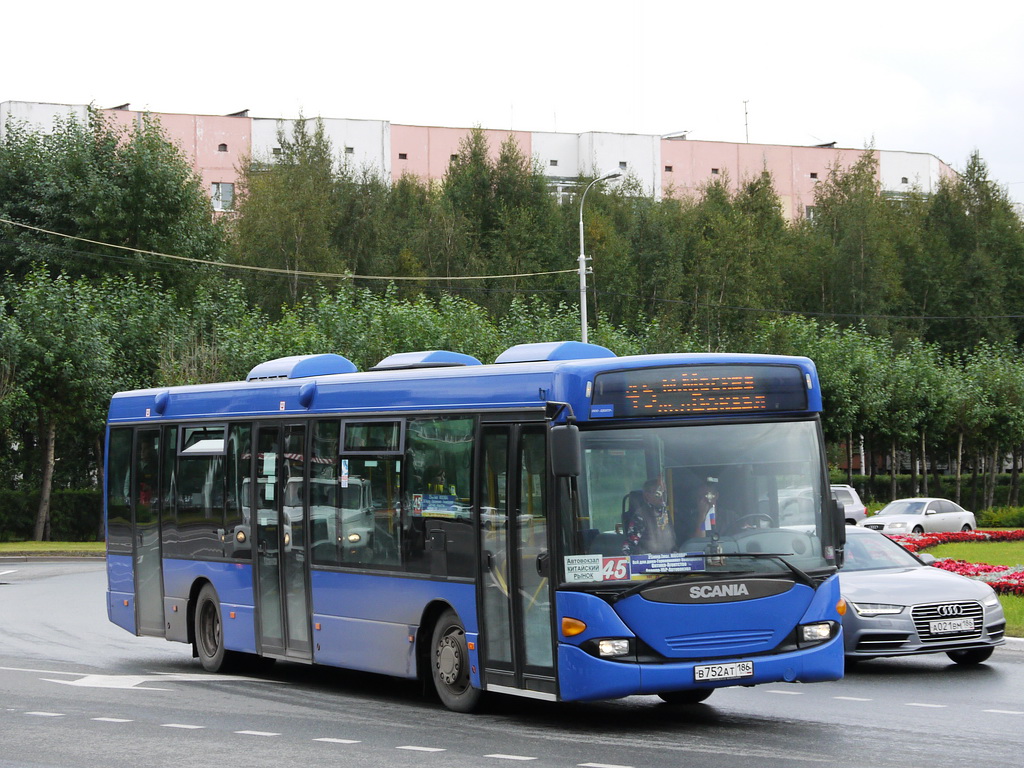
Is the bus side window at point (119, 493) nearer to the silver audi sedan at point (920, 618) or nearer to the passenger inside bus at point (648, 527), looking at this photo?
the silver audi sedan at point (920, 618)

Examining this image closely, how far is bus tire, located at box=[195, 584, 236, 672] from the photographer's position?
14508 millimetres

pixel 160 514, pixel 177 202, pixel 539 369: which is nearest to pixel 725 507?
pixel 539 369

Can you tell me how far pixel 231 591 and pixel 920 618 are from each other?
6565 millimetres

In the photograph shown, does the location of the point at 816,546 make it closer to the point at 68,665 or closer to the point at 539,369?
the point at 539,369

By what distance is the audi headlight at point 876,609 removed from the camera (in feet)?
42.8

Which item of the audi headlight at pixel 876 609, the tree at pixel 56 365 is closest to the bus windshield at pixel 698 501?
the audi headlight at pixel 876 609

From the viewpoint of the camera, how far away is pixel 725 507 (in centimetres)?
993

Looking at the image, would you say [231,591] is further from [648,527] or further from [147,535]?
[648,527]

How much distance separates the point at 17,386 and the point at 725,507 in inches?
1390

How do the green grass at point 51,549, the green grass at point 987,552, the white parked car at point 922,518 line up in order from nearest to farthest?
the green grass at point 987,552, the green grass at point 51,549, the white parked car at point 922,518

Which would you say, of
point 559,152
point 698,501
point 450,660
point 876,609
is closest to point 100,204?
point 559,152

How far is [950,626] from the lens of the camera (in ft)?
42.9

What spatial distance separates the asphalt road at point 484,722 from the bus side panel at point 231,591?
1.44ft

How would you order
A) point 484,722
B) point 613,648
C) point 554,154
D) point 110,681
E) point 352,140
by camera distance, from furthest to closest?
point 554,154 → point 352,140 → point 110,681 → point 484,722 → point 613,648
